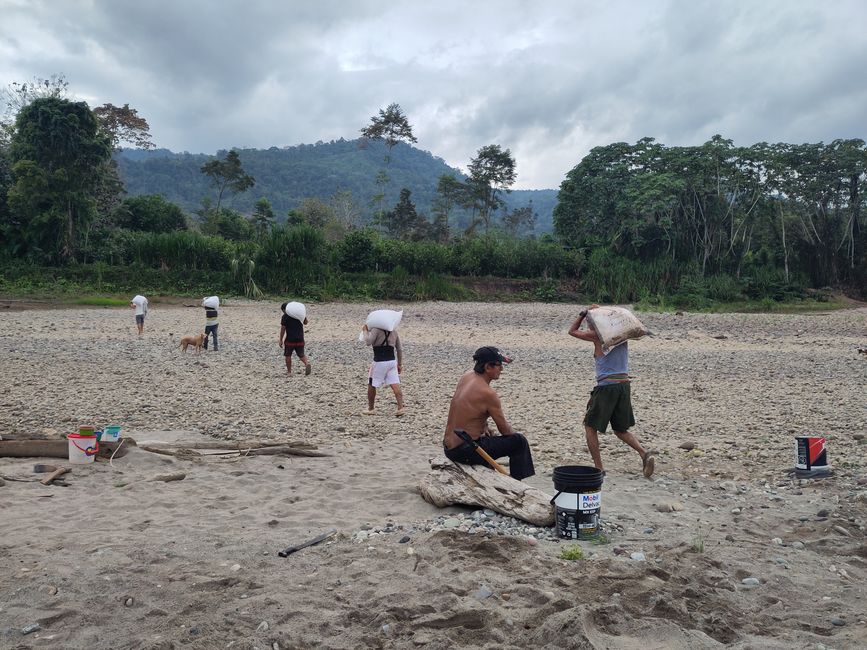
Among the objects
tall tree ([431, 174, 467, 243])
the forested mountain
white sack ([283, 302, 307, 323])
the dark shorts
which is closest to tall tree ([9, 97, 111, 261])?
the dark shorts

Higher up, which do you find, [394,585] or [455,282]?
[455,282]

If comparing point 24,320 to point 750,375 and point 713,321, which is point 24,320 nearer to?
point 750,375

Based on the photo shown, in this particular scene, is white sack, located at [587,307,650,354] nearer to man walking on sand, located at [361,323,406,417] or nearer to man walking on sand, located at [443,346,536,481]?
man walking on sand, located at [443,346,536,481]

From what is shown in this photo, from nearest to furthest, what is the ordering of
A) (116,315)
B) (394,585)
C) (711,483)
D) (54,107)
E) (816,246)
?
(394,585) < (711,483) < (116,315) < (54,107) < (816,246)

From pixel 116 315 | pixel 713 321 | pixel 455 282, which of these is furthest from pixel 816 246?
pixel 116 315

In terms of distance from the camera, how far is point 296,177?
113m

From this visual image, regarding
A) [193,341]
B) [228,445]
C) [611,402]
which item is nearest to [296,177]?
[193,341]

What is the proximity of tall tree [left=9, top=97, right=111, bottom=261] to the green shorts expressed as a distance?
3188cm

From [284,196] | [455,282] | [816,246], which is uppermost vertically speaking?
[284,196]

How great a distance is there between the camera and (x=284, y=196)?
103812 mm

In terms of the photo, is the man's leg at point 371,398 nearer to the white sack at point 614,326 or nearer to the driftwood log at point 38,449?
the driftwood log at point 38,449

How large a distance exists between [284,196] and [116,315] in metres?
83.1

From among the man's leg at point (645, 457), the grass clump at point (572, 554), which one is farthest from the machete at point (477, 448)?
the man's leg at point (645, 457)

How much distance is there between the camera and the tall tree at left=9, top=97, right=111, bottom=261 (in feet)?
103
